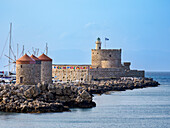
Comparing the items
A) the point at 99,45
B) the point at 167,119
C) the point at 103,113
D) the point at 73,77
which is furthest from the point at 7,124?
the point at 99,45

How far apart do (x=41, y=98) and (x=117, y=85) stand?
31437 millimetres

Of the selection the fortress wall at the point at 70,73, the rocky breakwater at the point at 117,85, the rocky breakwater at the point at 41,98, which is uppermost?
the fortress wall at the point at 70,73

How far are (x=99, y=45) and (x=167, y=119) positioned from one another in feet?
153

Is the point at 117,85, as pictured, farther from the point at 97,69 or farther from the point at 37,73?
the point at 37,73

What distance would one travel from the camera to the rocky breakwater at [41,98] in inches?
1465

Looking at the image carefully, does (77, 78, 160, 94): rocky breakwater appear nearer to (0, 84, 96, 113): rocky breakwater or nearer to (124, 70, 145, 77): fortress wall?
(124, 70, 145, 77): fortress wall

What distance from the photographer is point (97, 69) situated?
3071 inches

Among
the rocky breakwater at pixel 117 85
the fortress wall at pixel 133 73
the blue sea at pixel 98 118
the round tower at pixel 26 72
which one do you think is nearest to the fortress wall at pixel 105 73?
the rocky breakwater at pixel 117 85

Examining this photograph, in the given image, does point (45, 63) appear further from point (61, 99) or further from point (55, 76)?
point (55, 76)

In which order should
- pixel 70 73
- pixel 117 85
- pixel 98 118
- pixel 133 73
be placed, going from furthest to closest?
pixel 133 73 → pixel 70 73 → pixel 117 85 → pixel 98 118

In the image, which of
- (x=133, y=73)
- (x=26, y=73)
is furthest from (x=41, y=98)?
(x=133, y=73)

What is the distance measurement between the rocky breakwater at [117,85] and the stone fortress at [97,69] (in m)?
1.90

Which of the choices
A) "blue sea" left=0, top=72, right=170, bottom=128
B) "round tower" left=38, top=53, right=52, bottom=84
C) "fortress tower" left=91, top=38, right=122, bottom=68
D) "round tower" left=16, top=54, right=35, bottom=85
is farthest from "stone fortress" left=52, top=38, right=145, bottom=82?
"blue sea" left=0, top=72, right=170, bottom=128

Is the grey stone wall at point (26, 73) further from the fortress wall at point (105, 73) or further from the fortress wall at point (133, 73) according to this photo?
the fortress wall at point (133, 73)
